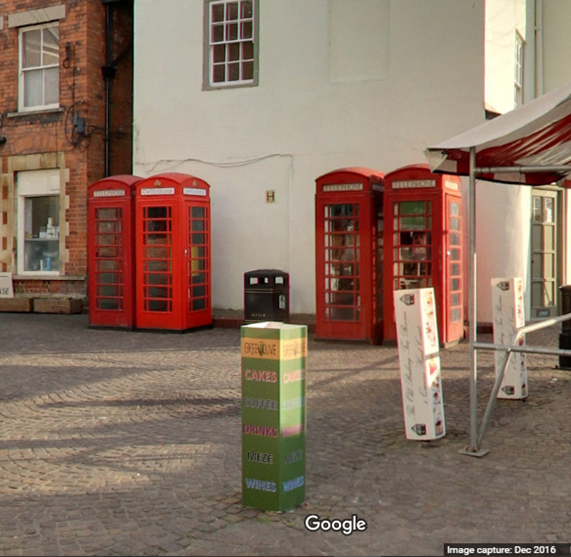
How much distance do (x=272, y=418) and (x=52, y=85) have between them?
15752 mm

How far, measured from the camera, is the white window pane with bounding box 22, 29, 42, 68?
750 inches

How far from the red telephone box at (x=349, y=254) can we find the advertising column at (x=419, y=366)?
18.7 feet

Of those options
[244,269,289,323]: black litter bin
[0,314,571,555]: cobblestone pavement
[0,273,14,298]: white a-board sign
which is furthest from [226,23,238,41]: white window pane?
[0,314,571,555]: cobblestone pavement


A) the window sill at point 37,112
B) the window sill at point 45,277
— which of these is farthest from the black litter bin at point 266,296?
the window sill at point 37,112

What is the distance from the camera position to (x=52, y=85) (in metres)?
18.9

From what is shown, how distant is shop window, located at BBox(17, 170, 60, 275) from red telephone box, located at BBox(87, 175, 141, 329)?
406cm

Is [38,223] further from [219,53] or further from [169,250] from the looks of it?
[169,250]

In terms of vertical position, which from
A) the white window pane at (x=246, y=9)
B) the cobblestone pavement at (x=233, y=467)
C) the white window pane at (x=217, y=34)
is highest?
the white window pane at (x=246, y=9)

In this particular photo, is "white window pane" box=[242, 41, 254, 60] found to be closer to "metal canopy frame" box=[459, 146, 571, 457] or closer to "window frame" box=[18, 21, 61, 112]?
"window frame" box=[18, 21, 61, 112]

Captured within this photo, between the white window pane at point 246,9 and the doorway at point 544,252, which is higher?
the white window pane at point 246,9

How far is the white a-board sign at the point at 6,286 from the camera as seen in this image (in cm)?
1916

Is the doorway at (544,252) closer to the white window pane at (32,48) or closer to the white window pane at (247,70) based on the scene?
the white window pane at (247,70)

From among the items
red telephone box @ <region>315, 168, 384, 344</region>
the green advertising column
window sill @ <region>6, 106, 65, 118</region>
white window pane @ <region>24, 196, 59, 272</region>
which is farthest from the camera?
white window pane @ <region>24, 196, 59, 272</region>

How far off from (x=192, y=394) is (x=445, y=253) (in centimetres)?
513
